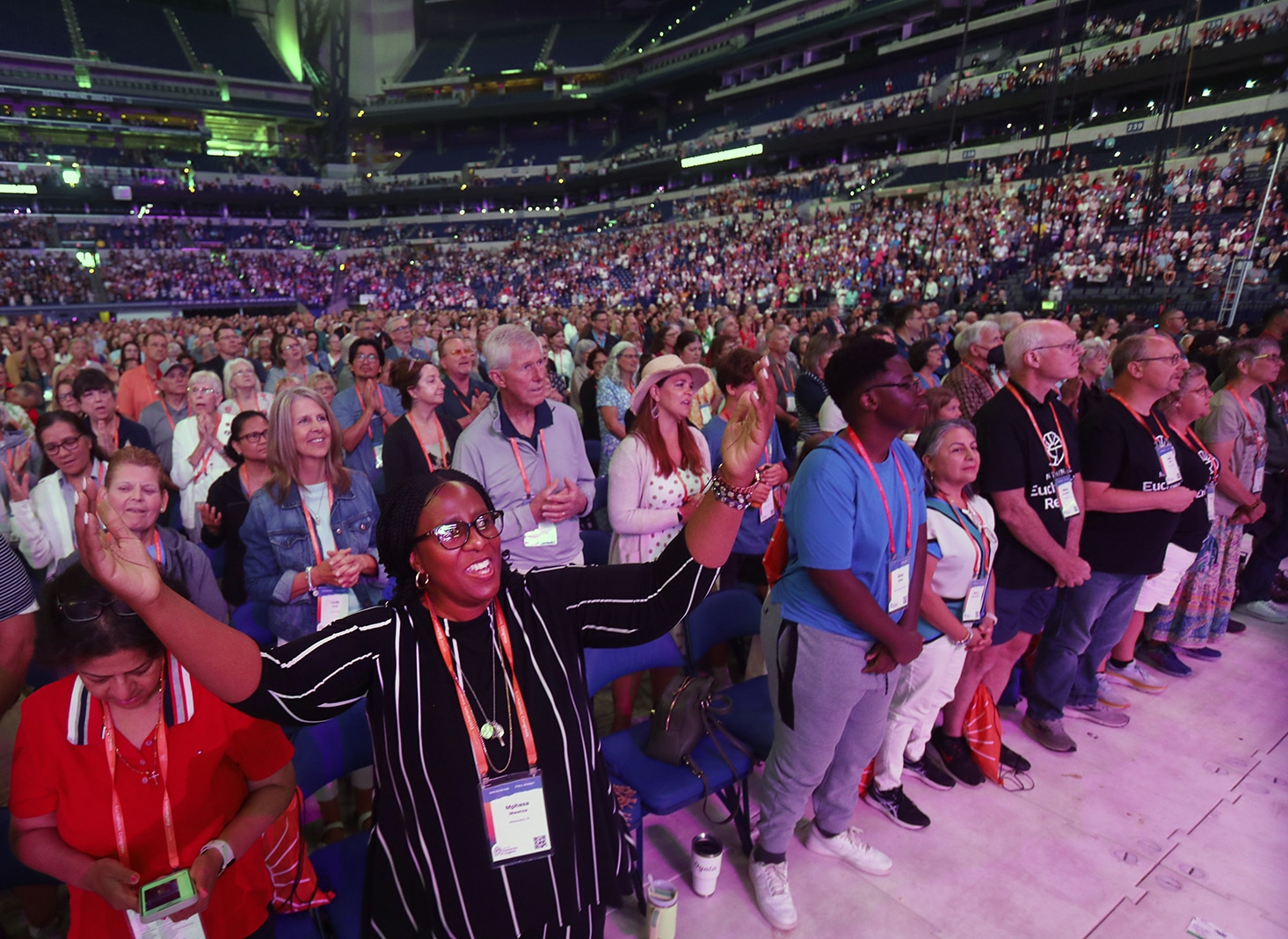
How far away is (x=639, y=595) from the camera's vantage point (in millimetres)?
1414

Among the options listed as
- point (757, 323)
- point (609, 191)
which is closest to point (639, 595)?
point (757, 323)

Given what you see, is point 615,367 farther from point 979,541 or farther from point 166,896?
point 166,896

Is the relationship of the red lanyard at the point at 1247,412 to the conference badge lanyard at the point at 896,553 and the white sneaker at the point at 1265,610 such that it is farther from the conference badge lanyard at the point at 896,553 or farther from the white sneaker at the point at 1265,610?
the conference badge lanyard at the point at 896,553

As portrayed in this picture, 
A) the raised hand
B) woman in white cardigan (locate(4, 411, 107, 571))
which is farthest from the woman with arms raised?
woman in white cardigan (locate(4, 411, 107, 571))

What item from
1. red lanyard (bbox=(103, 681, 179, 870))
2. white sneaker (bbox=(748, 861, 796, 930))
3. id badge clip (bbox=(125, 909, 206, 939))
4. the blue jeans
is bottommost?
white sneaker (bbox=(748, 861, 796, 930))

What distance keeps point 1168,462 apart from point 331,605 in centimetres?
342

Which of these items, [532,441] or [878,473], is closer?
[878,473]

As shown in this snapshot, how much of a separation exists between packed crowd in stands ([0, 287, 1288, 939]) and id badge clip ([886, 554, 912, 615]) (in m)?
0.01

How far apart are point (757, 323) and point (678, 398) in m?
8.06

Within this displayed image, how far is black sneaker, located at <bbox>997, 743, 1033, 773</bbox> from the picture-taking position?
2982 millimetres

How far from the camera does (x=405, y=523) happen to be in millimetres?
1315

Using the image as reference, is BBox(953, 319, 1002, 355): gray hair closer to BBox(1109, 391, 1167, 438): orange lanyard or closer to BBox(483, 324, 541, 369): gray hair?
BBox(1109, 391, 1167, 438): orange lanyard

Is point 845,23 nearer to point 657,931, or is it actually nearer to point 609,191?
point 609,191

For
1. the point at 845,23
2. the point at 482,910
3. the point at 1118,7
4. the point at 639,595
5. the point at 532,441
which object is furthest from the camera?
the point at 845,23
